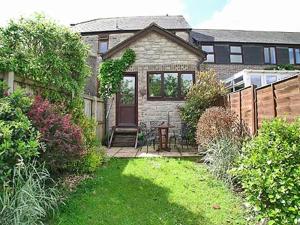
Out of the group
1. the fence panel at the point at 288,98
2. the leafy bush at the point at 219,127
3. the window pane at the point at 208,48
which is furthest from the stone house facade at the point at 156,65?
the window pane at the point at 208,48

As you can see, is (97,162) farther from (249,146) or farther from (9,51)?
(249,146)

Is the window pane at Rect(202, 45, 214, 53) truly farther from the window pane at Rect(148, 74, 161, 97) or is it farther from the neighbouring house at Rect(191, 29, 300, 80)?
the window pane at Rect(148, 74, 161, 97)

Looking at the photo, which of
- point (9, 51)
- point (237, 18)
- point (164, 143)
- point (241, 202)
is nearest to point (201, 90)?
point (164, 143)

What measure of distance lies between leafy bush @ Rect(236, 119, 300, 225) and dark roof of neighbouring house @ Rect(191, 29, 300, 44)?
18568 millimetres

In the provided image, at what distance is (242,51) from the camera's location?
21.3 meters

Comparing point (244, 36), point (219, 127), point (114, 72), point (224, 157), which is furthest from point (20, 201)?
point (244, 36)

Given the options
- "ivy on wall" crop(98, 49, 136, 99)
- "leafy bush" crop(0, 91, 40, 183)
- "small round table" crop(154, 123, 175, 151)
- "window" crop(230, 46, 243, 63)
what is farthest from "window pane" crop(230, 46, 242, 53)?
"leafy bush" crop(0, 91, 40, 183)

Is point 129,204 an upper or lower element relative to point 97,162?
lower

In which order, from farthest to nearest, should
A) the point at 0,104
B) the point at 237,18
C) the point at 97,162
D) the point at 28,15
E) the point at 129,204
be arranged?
the point at 237,18
the point at 97,162
the point at 28,15
the point at 129,204
the point at 0,104

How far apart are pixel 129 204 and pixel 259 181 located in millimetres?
2293

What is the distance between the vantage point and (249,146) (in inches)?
160

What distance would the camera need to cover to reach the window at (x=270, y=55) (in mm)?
21561

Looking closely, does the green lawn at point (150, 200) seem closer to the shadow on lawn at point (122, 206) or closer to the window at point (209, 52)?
the shadow on lawn at point (122, 206)

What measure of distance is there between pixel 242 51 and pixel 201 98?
12666mm
